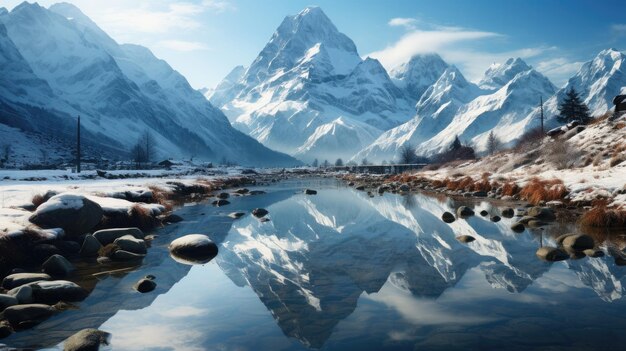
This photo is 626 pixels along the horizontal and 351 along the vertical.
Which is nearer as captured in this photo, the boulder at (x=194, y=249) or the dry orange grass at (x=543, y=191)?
the boulder at (x=194, y=249)

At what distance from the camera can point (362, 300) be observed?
11594mm

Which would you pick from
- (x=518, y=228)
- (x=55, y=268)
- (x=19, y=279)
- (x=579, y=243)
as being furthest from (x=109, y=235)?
(x=518, y=228)

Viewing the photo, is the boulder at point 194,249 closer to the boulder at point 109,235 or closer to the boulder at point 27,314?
the boulder at point 109,235

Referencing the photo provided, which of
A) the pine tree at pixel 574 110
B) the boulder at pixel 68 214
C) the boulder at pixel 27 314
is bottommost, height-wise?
the boulder at pixel 27 314

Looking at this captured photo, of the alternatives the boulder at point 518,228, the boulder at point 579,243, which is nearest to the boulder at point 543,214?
the boulder at point 518,228

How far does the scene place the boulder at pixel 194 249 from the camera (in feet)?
55.9

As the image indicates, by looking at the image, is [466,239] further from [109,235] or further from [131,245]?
[109,235]

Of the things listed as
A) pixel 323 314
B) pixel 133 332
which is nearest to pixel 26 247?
pixel 133 332

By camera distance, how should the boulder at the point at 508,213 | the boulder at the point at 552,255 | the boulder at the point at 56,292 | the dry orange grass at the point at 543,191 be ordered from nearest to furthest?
the boulder at the point at 56,292 < the boulder at the point at 552,255 < the boulder at the point at 508,213 < the dry orange grass at the point at 543,191

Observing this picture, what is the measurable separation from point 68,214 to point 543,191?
30.2 metres

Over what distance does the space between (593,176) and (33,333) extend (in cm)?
3242

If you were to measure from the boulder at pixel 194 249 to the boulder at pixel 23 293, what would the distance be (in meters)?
6.05

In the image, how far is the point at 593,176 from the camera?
29.5 metres

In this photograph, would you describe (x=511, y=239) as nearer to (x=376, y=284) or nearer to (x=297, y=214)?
(x=376, y=284)
